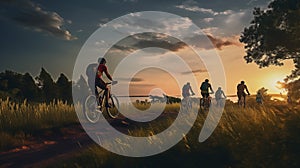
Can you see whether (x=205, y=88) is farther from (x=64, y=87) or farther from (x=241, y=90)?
(x=64, y=87)

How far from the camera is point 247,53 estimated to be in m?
34.9

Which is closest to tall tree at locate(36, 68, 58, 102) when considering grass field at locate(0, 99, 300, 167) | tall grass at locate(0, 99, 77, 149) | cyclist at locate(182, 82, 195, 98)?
cyclist at locate(182, 82, 195, 98)

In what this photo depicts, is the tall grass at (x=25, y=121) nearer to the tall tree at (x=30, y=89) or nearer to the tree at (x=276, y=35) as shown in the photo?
the tree at (x=276, y=35)

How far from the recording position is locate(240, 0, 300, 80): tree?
29981mm

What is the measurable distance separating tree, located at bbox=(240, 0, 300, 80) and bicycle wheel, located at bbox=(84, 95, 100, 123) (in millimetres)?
21178

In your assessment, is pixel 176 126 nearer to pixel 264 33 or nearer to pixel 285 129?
pixel 285 129

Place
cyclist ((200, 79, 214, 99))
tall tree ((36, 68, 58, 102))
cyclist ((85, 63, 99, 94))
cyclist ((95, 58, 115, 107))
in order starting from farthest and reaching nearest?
tall tree ((36, 68, 58, 102)), cyclist ((200, 79, 214, 99)), cyclist ((95, 58, 115, 107)), cyclist ((85, 63, 99, 94))

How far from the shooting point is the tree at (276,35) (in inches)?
1180

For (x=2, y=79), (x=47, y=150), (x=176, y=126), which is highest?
(x=2, y=79)

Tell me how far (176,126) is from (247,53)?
27.6 m

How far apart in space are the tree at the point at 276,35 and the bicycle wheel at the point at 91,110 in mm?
21178

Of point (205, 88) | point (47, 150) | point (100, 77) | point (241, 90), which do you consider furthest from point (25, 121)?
point (241, 90)

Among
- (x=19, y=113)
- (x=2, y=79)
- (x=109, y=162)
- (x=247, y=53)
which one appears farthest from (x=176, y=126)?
(x=2, y=79)

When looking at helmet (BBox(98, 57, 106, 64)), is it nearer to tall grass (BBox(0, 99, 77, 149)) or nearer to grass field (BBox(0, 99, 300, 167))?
tall grass (BBox(0, 99, 77, 149))
